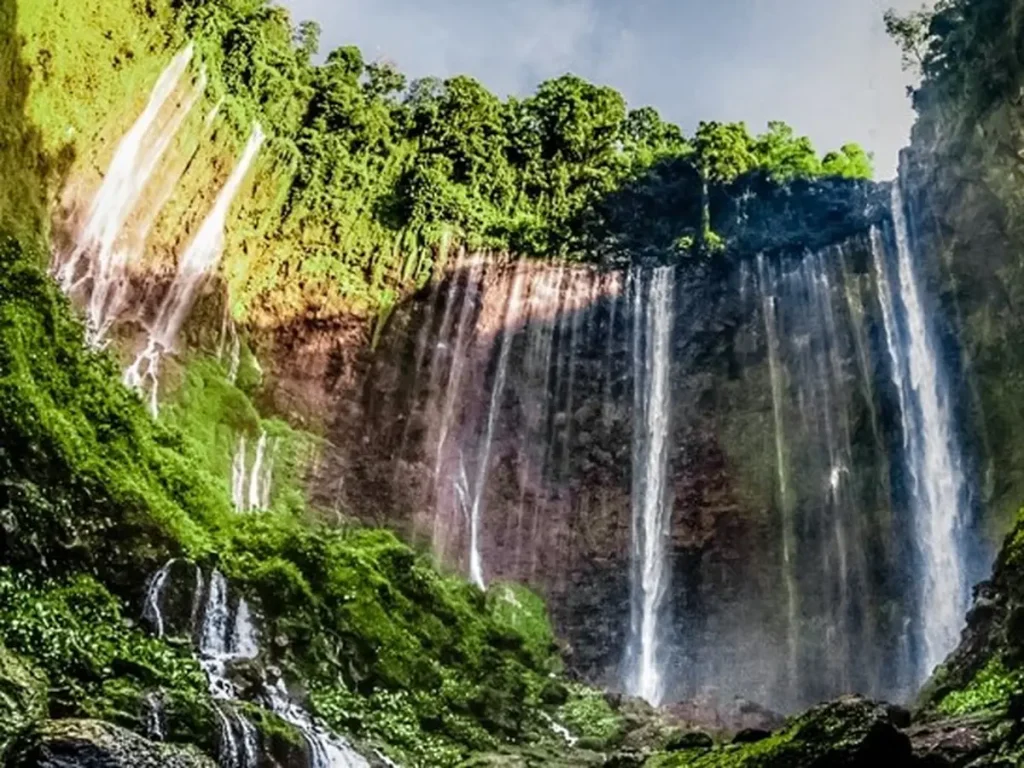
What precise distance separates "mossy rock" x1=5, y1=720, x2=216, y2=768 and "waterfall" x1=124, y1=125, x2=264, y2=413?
37.0ft

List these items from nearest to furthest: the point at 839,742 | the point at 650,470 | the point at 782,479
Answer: the point at 839,742, the point at 782,479, the point at 650,470

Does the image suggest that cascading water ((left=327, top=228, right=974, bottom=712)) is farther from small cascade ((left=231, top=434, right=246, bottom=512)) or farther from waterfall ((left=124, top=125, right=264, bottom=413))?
waterfall ((left=124, top=125, right=264, bottom=413))

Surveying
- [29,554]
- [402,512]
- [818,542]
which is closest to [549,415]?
[402,512]

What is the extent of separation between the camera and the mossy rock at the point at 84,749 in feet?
23.7

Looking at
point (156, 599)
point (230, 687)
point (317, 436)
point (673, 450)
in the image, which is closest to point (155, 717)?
point (230, 687)

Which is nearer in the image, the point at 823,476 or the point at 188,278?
the point at 188,278

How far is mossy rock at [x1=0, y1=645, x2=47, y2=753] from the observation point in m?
8.27

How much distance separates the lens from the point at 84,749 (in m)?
7.30

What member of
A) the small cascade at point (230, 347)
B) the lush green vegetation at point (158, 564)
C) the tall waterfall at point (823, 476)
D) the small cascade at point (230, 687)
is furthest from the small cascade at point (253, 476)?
the tall waterfall at point (823, 476)

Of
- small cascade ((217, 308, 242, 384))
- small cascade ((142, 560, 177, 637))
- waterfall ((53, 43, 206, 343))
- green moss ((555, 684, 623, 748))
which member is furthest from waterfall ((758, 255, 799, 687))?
waterfall ((53, 43, 206, 343))

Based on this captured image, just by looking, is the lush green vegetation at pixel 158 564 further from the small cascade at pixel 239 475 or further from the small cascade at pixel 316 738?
the small cascade at pixel 239 475

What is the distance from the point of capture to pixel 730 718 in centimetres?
1692

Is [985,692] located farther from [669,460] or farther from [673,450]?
[673,450]

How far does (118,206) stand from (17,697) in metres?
13.0
